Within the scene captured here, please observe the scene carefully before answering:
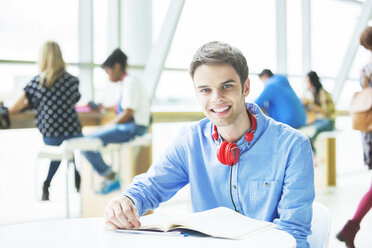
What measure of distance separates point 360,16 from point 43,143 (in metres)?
5.03

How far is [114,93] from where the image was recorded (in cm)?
414

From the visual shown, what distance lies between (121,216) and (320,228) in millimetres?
567

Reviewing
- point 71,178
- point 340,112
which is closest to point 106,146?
point 71,178

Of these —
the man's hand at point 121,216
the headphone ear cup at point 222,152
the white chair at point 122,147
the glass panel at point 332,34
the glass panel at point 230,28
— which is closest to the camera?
the man's hand at point 121,216

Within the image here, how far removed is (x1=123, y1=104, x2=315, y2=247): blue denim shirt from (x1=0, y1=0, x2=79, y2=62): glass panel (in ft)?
7.49

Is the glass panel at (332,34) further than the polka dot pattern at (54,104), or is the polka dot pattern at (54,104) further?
the glass panel at (332,34)

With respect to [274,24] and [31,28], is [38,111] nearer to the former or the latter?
[31,28]

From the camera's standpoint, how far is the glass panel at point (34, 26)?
352cm

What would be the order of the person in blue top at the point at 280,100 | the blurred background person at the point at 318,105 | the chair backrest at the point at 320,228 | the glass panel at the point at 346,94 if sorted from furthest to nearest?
the glass panel at the point at 346,94 < the blurred background person at the point at 318,105 < the person in blue top at the point at 280,100 < the chair backrest at the point at 320,228

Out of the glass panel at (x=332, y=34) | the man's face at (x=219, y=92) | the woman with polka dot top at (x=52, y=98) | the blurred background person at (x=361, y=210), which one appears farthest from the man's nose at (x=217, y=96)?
the glass panel at (x=332, y=34)

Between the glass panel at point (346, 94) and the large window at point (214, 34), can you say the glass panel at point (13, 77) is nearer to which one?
the large window at point (214, 34)

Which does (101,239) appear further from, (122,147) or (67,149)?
(122,147)

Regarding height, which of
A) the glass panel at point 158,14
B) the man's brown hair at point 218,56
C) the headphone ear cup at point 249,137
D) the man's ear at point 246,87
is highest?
the glass panel at point 158,14

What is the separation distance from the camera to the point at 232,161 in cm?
134
